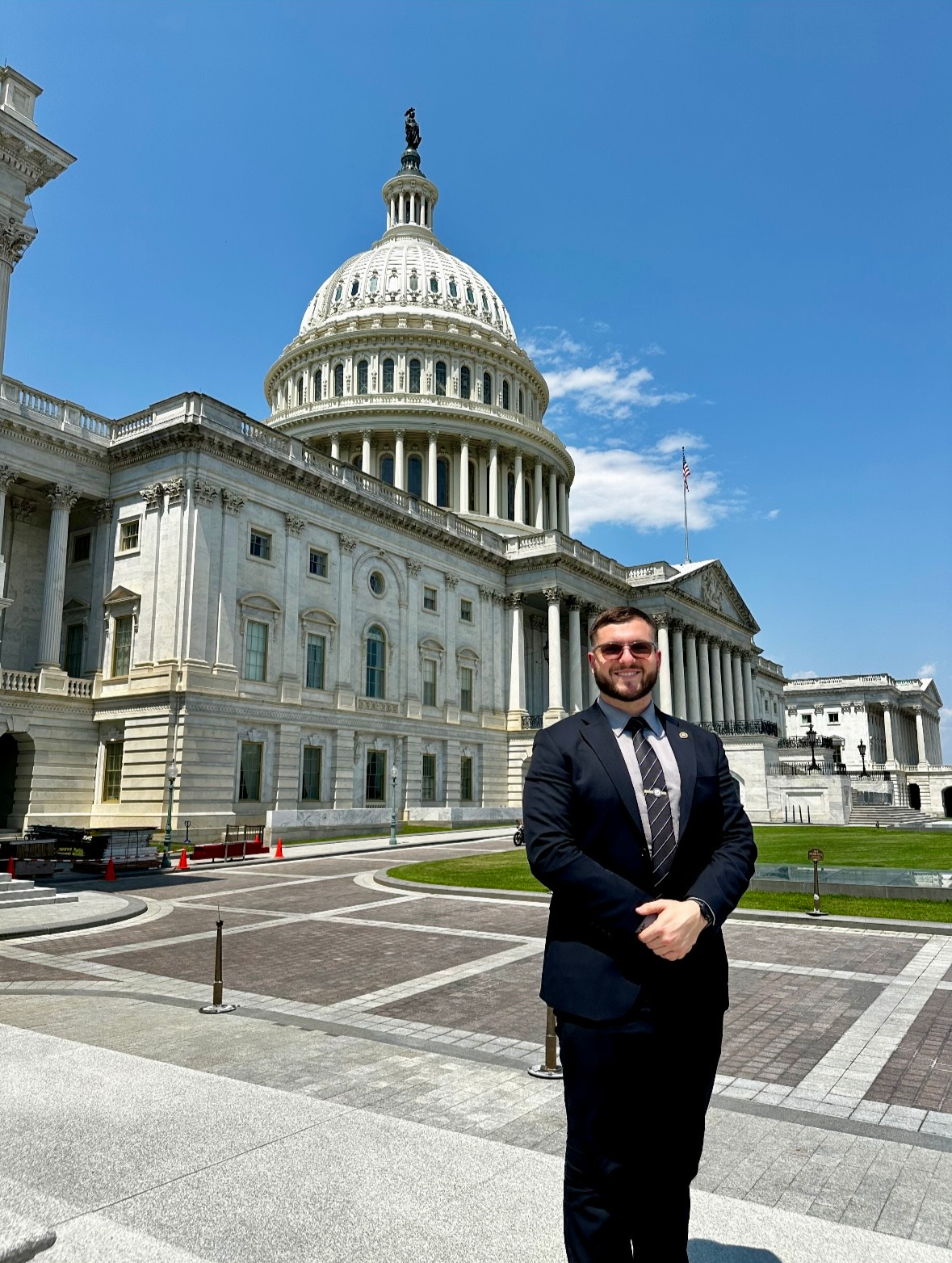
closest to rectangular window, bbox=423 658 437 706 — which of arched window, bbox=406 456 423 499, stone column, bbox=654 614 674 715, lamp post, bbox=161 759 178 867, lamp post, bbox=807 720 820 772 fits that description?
lamp post, bbox=161 759 178 867

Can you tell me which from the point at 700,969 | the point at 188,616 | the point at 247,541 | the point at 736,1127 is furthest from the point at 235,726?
the point at 700,969

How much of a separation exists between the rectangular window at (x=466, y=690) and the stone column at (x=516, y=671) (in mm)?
3765

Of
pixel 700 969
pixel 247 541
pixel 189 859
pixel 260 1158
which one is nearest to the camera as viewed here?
pixel 700 969

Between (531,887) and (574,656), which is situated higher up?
(574,656)

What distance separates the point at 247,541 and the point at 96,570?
750cm

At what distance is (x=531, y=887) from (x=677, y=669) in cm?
5300

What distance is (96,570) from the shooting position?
141 ft

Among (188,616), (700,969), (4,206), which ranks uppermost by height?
(4,206)

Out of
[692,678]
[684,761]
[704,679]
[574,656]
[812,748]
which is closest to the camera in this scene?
[684,761]

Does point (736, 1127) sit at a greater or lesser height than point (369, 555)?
lesser

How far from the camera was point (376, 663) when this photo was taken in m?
51.1

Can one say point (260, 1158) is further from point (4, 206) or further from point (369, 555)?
point (369, 555)

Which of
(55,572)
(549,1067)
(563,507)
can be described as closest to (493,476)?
(563,507)

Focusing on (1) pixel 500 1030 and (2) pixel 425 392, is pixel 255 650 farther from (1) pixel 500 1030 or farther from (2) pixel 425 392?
(2) pixel 425 392
